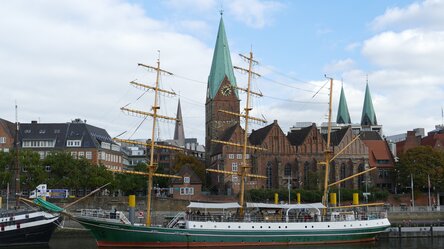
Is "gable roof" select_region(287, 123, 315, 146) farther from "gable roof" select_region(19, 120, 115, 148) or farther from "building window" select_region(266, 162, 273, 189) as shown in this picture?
"gable roof" select_region(19, 120, 115, 148)

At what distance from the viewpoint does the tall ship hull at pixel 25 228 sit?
53.9m

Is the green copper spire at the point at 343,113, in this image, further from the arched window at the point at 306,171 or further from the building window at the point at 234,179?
the building window at the point at 234,179

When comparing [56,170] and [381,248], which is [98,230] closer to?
[381,248]

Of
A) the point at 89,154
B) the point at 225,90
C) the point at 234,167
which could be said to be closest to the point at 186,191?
the point at 234,167

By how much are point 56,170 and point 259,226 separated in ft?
138

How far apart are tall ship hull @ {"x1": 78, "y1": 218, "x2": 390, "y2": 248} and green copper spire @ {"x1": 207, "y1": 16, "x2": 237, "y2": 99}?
71.2 meters

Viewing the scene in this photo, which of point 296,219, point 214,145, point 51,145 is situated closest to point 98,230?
point 296,219

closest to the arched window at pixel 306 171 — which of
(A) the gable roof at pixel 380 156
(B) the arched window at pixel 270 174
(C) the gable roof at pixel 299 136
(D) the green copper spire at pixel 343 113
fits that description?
(C) the gable roof at pixel 299 136

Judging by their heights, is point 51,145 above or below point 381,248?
above

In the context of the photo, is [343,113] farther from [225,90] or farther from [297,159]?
[297,159]

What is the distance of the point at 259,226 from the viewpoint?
52656mm

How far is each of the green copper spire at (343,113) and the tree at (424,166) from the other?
73.0 metres

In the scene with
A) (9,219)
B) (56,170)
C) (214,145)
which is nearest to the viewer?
(9,219)

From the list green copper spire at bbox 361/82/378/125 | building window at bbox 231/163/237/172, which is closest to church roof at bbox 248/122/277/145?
building window at bbox 231/163/237/172
